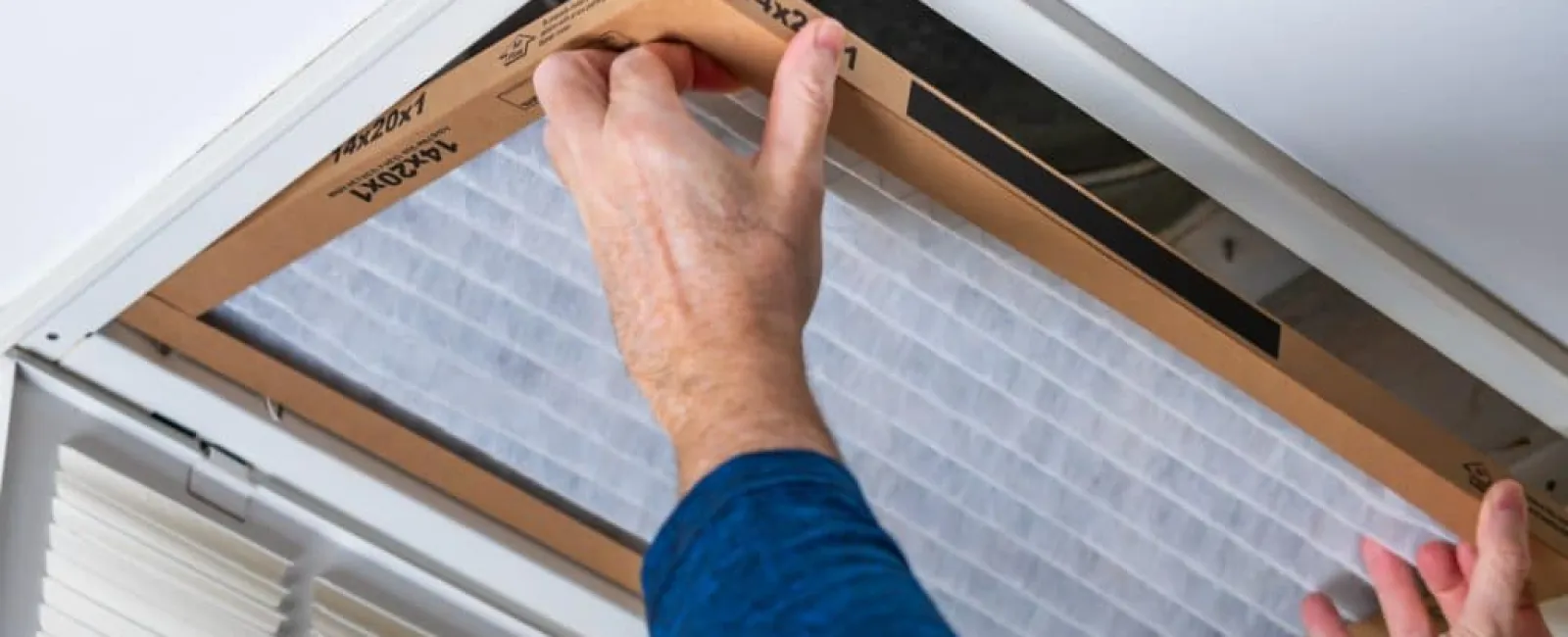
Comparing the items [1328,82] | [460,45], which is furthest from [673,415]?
[1328,82]

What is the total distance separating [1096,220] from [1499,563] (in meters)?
0.33

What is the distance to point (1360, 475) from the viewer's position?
758 mm

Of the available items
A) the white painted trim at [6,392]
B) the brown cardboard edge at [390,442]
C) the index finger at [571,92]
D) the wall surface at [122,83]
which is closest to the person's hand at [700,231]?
the index finger at [571,92]

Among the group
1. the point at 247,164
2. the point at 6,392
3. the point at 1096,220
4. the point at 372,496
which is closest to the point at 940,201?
the point at 1096,220

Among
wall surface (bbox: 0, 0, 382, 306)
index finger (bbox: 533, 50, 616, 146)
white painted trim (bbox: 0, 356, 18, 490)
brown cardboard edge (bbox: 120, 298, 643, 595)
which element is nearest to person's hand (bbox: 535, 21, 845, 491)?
index finger (bbox: 533, 50, 616, 146)

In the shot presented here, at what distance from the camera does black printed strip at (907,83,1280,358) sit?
605 mm

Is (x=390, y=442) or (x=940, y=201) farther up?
(x=940, y=201)

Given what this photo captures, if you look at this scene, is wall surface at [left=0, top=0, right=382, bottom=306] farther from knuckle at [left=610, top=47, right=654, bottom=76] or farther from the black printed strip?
the black printed strip

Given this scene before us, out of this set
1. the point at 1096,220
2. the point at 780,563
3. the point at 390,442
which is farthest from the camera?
the point at 390,442

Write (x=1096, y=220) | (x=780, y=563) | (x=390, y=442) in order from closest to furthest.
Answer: (x=780, y=563) < (x=1096, y=220) < (x=390, y=442)

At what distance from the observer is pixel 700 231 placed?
61 cm

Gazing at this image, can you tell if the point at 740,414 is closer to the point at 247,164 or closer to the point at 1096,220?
the point at 1096,220

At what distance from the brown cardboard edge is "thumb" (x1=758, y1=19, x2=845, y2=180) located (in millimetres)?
391

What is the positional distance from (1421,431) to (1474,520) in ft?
0.27
